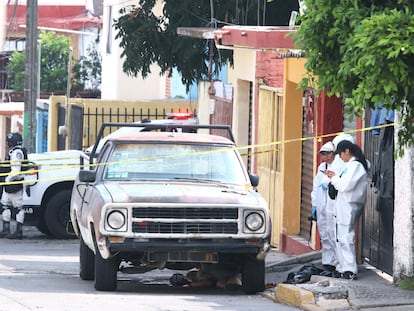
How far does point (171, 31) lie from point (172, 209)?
11907mm

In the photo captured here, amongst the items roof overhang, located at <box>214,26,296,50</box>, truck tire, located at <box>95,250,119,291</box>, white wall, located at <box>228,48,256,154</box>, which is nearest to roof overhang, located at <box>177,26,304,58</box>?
roof overhang, located at <box>214,26,296,50</box>

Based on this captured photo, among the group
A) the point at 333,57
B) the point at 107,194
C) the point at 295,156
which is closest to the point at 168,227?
the point at 107,194

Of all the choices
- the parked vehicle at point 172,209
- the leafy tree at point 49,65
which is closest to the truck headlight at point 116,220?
the parked vehicle at point 172,209

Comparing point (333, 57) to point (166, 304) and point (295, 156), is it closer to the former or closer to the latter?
point (166, 304)

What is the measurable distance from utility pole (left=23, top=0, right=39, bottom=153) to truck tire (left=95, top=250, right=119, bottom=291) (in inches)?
582

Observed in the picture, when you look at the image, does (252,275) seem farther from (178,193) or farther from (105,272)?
(105,272)

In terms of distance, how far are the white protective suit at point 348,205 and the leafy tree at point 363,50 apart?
361cm

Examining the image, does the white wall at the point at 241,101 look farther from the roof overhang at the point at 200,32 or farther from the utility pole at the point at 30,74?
the utility pole at the point at 30,74

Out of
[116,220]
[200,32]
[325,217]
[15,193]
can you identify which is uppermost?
[200,32]

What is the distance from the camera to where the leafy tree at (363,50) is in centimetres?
837

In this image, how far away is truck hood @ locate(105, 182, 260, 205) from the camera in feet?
41.9

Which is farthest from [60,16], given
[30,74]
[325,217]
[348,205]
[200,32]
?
[348,205]

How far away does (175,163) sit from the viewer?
1392 centimetres

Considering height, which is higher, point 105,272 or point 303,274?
point 105,272
